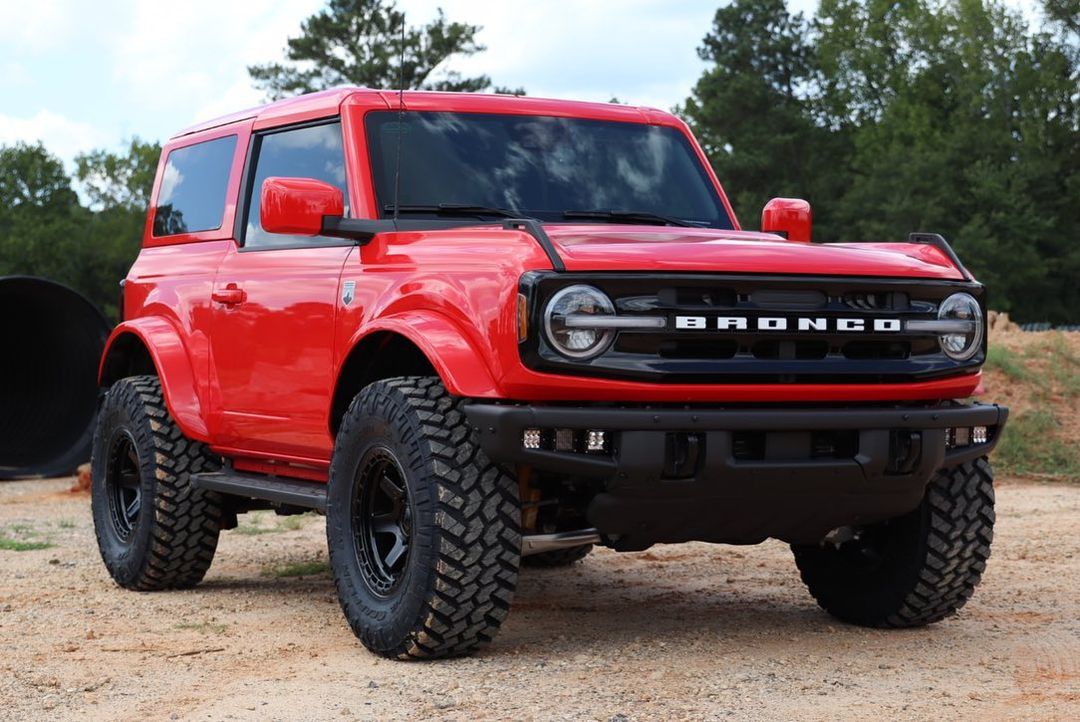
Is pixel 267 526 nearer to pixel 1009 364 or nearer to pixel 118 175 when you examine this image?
pixel 1009 364

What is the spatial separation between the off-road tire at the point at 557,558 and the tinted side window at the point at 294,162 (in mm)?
2442

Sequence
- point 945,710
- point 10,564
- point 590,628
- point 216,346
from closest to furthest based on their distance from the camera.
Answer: point 945,710
point 590,628
point 216,346
point 10,564

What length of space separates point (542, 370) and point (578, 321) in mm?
192

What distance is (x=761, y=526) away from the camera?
18.0ft

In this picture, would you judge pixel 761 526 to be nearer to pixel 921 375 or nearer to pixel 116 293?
pixel 921 375

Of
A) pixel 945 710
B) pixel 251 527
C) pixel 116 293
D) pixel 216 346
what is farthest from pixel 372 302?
pixel 116 293

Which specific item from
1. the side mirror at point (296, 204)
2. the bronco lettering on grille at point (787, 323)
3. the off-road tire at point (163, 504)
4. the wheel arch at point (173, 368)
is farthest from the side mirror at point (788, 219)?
the off-road tire at point (163, 504)

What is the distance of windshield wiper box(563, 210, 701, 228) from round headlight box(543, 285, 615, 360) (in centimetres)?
142

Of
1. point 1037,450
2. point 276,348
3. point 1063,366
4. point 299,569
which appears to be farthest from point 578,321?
point 1063,366

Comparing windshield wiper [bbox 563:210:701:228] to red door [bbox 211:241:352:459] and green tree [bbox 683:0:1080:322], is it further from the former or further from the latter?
green tree [bbox 683:0:1080:322]

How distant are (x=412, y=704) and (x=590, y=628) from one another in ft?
5.36

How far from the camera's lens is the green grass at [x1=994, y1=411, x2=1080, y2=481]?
46.1 ft

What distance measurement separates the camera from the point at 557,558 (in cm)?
862

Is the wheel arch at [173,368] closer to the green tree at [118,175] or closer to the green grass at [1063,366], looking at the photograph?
the green grass at [1063,366]
